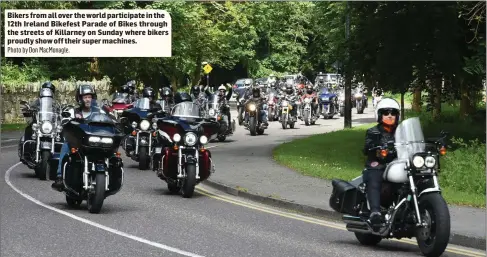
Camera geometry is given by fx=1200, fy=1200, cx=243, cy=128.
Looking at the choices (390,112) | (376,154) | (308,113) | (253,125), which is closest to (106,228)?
(376,154)

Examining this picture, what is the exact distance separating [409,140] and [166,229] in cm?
383

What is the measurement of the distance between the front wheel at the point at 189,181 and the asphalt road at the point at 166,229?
0.19 meters

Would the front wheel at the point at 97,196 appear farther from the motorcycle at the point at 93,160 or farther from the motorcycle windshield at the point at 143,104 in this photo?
the motorcycle windshield at the point at 143,104

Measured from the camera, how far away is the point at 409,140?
13172mm

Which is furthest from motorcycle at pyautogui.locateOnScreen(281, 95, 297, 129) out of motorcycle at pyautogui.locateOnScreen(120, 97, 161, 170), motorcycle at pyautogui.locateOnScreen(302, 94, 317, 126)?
motorcycle at pyautogui.locateOnScreen(120, 97, 161, 170)

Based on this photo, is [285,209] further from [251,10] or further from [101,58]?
[251,10]

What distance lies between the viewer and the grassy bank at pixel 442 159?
2048cm

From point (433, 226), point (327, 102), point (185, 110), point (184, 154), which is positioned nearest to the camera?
point (433, 226)

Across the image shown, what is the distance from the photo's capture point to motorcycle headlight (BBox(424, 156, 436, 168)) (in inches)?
502

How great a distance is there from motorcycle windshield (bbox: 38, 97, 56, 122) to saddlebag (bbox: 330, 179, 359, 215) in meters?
10.4

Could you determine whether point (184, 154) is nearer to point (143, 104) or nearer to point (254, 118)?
point (143, 104)

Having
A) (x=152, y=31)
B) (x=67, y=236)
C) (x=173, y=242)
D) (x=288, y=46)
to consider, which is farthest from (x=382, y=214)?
(x=288, y=46)

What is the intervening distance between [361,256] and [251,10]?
7144cm

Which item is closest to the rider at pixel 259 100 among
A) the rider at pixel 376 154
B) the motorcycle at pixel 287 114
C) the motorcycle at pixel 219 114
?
the motorcycle at pixel 219 114
